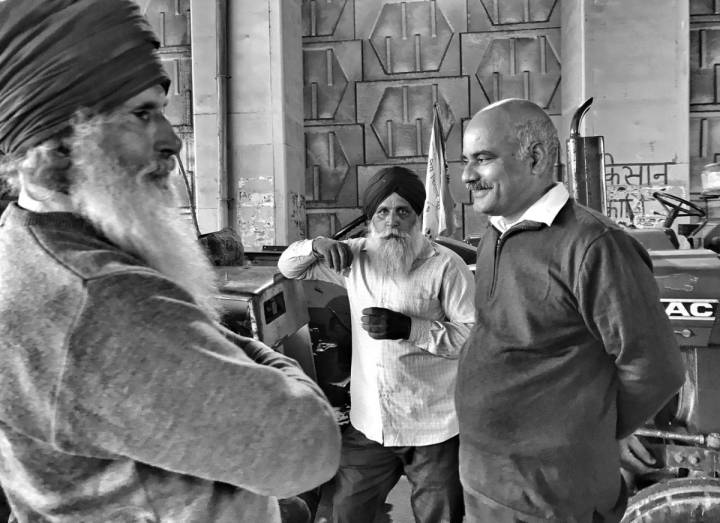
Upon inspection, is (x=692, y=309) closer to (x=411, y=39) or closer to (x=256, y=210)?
(x=256, y=210)

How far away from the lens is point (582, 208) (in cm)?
178

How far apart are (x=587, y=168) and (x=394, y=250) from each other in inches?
38.3

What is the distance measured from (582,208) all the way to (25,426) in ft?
5.00

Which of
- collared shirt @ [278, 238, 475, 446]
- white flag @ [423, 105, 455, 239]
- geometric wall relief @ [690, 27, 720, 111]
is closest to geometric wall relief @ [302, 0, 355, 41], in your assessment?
white flag @ [423, 105, 455, 239]

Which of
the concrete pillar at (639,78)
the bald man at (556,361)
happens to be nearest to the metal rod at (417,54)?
the concrete pillar at (639,78)

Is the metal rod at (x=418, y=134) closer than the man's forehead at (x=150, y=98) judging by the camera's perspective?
No

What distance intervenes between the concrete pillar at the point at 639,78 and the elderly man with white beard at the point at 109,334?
727 cm

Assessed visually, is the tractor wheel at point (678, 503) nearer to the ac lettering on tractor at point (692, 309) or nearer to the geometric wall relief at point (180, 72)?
the ac lettering on tractor at point (692, 309)

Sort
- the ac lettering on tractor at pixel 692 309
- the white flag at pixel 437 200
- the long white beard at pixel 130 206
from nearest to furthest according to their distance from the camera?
the long white beard at pixel 130 206, the ac lettering on tractor at pixel 692 309, the white flag at pixel 437 200

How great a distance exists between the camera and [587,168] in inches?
108

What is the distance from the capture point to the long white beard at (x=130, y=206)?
83cm

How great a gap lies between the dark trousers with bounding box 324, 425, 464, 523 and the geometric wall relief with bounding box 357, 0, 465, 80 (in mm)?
7169

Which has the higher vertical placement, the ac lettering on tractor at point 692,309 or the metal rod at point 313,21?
the metal rod at point 313,21

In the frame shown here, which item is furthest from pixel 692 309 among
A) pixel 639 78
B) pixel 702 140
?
pixel 702 140
